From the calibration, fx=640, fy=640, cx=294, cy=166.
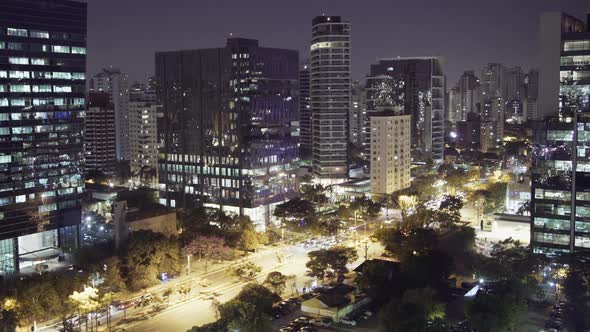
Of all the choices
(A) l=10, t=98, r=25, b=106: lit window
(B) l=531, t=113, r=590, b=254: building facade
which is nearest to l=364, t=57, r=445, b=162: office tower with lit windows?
(B) l=531, t=113, r=590, b=254: building facade

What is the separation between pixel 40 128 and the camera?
30375 mm

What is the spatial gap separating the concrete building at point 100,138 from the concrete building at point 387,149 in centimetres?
2787

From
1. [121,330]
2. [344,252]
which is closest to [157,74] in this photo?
[344,252]

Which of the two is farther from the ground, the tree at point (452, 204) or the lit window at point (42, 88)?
the lit window at point (42, 88)

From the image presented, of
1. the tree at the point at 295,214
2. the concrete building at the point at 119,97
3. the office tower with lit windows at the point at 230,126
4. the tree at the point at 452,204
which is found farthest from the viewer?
the concrete building at the point at 119,97

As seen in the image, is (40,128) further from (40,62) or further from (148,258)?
(148,258)

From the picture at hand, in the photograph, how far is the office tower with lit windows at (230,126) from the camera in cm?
3931

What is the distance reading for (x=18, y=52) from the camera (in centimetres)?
2909

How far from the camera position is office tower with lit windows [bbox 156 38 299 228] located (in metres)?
39.3

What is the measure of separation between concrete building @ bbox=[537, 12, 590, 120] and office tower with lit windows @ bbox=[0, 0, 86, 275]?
74.6ft

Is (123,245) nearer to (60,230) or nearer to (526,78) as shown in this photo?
(60,230)

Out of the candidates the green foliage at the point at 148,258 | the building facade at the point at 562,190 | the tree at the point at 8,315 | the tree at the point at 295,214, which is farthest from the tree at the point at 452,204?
the tree at the point at 8,315

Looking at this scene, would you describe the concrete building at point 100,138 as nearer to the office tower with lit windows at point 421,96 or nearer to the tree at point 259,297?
the office tower with lit windows at point 421,96

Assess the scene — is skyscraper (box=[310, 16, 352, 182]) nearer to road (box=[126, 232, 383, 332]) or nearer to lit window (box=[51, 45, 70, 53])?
road (box=[126, 232, 383, 332])
